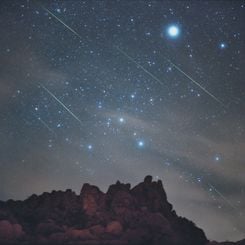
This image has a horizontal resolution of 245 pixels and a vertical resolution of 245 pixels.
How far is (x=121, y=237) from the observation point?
14612 cm

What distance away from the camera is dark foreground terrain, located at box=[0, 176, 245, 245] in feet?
478

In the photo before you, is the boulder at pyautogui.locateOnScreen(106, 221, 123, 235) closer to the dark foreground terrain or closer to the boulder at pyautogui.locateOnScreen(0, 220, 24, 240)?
the dark foreground terrain

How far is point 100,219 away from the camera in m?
154

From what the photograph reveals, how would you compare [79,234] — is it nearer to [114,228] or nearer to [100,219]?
[100,219]

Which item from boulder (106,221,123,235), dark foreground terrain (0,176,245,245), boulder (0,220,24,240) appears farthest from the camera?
boulder (106,221,123,235)

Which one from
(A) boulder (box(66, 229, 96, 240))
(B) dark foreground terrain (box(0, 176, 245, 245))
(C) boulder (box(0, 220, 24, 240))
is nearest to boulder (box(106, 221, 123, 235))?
(B) dark foreground terrain (box(0, 176, 245, 245))

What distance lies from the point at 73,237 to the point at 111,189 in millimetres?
25103

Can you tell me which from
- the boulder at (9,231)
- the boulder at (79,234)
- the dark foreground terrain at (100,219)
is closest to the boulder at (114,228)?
the dark foreground terrain at (100,219)

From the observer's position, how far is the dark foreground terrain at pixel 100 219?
145750mm

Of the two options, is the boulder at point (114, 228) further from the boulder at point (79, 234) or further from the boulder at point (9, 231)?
the boulder at point (9, 231)

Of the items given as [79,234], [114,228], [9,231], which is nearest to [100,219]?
[114,228]

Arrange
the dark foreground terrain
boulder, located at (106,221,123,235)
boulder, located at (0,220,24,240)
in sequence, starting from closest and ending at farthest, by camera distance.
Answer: boulder, located at (0,220,24,240), the dark foreground terrain, boulder, located at (106,221,123,235)

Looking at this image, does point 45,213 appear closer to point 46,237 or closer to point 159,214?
point 46,237

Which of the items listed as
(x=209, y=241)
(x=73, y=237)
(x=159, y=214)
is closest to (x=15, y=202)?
(x=73, y=237)
